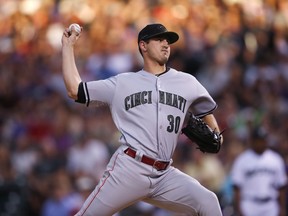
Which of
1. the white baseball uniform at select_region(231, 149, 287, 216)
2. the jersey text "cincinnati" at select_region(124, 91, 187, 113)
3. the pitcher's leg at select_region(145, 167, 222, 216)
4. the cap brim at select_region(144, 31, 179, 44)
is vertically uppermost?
the cap brim at select_region(144, 31, 179, 44)

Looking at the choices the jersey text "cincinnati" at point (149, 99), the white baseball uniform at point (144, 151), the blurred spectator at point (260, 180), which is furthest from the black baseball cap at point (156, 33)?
the blurred spectator at point (260, 180)

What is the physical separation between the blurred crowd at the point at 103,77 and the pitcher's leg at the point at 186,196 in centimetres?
368

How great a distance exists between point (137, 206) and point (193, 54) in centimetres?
382

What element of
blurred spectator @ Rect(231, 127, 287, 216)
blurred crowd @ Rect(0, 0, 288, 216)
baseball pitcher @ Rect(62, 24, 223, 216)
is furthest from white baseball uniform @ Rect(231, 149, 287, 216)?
baseball pitcher @ Rect(62, 24, 223, 216)

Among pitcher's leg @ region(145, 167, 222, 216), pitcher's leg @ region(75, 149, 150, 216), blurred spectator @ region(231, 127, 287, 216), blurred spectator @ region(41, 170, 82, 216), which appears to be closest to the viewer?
pitcher's leg @ region(75, 149, 150, 216)

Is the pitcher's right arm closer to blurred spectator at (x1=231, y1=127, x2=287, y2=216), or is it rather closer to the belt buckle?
the belt buckle

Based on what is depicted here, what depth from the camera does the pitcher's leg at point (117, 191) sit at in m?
7.31

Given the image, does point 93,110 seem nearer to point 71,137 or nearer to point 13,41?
point 71,137

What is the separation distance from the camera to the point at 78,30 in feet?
24.6

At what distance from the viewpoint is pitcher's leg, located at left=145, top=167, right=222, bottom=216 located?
292 inches

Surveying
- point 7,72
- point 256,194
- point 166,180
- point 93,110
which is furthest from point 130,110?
point 7,72

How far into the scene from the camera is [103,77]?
615 inches

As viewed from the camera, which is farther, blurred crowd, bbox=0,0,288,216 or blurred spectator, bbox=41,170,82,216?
blurred crowd, bbox=0,0,288,216

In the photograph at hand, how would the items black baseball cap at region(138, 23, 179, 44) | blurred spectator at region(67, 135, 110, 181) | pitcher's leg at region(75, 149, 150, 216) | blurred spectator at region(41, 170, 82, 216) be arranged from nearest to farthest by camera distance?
pitcher's leg at region(75, 149, 150, 216), black baseball cap at region(138, 23, 179, 44), blurred spectator at region(41, 170, 82, 216), blurred spectator at region(67, 135, 110, 181)
